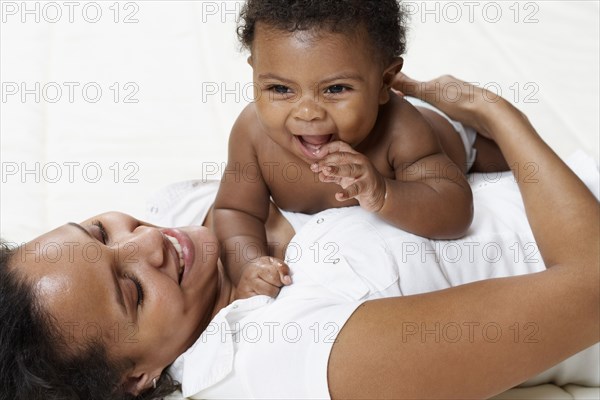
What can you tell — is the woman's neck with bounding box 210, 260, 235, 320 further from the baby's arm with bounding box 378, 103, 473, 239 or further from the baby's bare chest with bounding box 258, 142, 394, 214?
the baby's arm with bounding box 378, 103, 473, 239

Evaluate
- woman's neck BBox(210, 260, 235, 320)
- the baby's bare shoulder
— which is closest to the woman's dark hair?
woman's neck BBox(210, 260, 235, 320)

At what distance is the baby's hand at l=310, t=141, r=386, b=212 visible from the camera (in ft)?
3.90

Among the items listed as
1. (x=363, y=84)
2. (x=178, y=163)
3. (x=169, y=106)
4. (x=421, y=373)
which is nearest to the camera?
(x=421, y=373)

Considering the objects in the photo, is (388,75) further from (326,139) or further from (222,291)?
(222,291)

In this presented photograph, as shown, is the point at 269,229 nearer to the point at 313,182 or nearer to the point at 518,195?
the point at 313,182

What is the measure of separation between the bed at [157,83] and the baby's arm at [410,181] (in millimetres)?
511

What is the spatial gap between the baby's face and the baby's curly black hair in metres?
0.01

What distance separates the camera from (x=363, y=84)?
1240 mm

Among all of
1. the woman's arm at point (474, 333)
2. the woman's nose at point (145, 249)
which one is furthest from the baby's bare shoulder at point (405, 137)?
the woman's nose at point (145, 249)

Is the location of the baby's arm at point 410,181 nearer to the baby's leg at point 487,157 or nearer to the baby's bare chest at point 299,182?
the baby's bare chest at point 299,182

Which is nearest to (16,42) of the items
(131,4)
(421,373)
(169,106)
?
(131,4)

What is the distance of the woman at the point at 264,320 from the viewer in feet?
3.56

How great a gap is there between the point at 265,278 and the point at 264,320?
4.9 inches

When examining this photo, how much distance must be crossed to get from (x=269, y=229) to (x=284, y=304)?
0.42m
